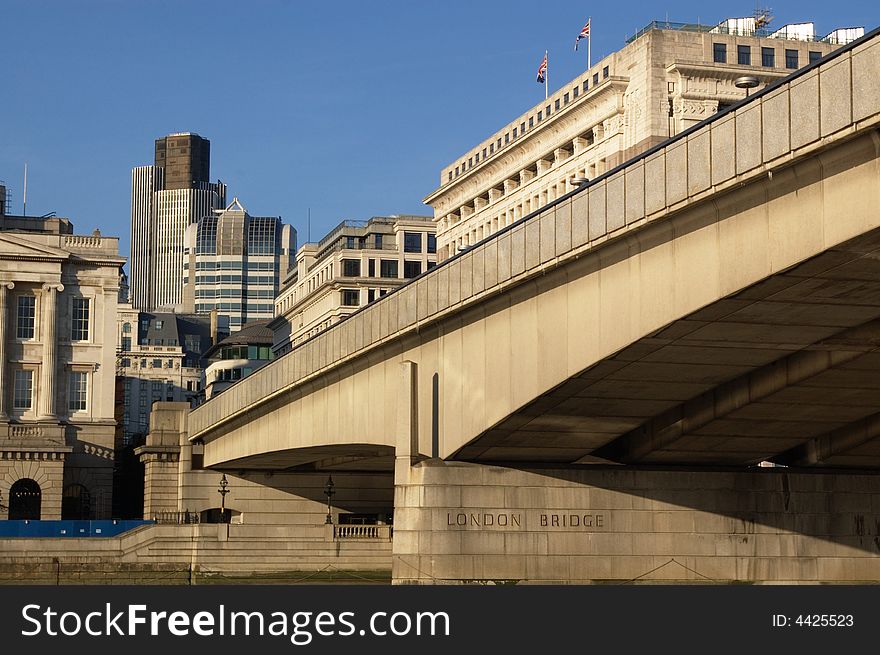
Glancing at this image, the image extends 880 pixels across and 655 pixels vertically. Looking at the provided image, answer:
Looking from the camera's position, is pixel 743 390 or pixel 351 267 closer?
pixel 743 390

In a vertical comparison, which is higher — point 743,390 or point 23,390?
point 23,390

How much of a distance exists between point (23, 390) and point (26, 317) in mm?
5459

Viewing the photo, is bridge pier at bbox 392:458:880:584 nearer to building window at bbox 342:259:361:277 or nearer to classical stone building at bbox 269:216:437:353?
classical stone building at bbox 269:216:437:353

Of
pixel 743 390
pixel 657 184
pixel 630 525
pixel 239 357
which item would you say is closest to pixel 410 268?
pixel 239 357

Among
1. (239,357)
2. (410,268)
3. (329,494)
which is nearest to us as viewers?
(329,494)

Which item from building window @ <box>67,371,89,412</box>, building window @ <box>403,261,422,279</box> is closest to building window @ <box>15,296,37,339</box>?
building window @ <box>67,371,89,412</box>

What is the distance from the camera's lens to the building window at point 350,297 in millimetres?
147250

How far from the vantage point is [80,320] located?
116m

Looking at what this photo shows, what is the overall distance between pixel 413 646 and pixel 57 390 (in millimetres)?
93686

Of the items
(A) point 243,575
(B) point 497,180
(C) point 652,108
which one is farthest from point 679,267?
(B) point 497,180

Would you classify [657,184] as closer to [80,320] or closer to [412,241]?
[80,320]

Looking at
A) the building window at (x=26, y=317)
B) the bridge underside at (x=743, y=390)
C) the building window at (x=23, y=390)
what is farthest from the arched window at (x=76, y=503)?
the bridge underside at (x=743, y=390)

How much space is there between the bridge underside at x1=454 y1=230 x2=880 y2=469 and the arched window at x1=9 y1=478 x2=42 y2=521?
231 feet

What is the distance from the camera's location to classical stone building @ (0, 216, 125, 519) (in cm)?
11169
